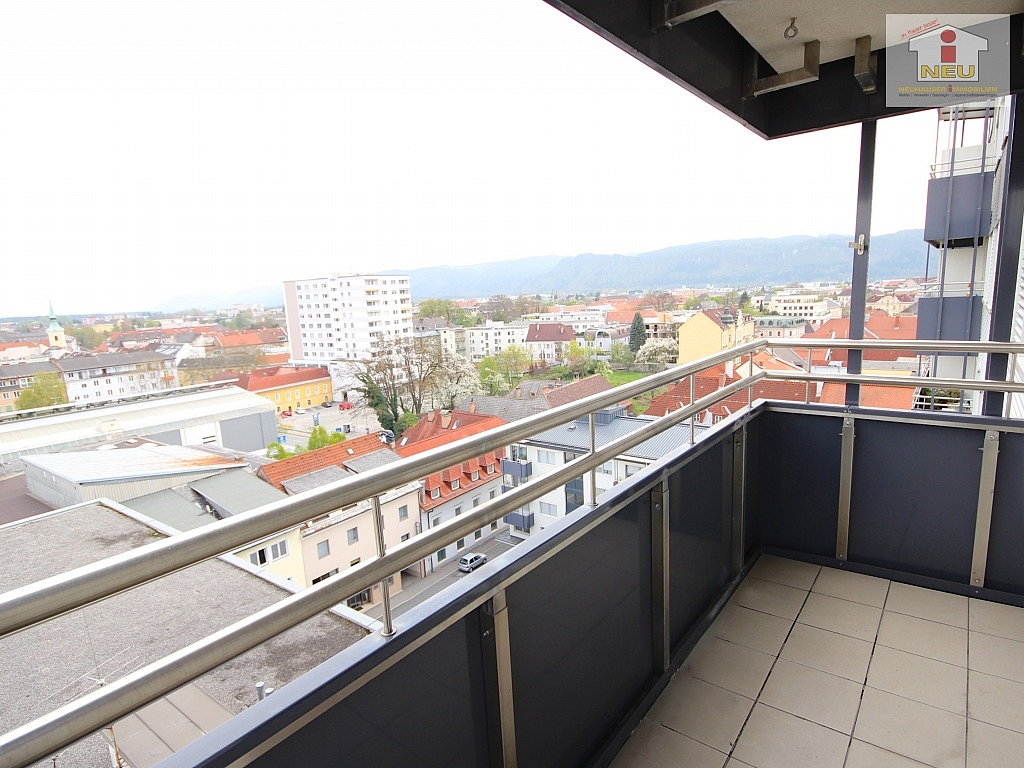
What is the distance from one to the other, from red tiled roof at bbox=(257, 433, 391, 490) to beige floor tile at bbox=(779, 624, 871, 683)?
1.94 metres

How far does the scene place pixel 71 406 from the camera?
253 cm

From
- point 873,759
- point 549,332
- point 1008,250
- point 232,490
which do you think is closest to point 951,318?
point 1008,250

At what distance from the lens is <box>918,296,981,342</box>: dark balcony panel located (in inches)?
139

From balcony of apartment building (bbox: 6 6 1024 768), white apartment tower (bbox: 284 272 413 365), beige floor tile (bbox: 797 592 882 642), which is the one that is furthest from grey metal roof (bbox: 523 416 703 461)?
white apartment tower (bbox: 284 272 413 365)

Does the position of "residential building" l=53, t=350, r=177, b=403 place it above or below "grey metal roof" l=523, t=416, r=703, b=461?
above

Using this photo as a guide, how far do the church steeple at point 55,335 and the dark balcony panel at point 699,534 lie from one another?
2.65 metres

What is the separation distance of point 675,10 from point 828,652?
2.59 m

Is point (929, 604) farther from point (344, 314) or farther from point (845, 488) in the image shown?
point (344, 314)

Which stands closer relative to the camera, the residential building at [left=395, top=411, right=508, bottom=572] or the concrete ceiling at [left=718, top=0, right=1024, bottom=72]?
the residential building at [left=395, top=411, right=508, bottom=572]

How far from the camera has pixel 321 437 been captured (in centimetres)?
275

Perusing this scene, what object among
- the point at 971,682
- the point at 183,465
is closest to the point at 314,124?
the point at 183,465

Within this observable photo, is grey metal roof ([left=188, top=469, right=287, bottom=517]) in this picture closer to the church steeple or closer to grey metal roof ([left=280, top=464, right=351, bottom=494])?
grey metal roof ([left=280, top=464, right=351, bottom=494])

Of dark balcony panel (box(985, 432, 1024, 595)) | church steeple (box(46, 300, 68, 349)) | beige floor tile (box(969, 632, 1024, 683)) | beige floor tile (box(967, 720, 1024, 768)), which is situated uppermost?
church steeple (box(46, 300, 68, 349))

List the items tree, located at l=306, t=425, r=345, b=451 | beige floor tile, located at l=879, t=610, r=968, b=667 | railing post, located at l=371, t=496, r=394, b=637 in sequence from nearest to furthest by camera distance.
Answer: railing post, located at l=371, t=496, r=394, b=637 < beige floor tile, located at l=879, t=610, r=968, b=667 < tree, located at l=306, t=425, r=345, b=451
